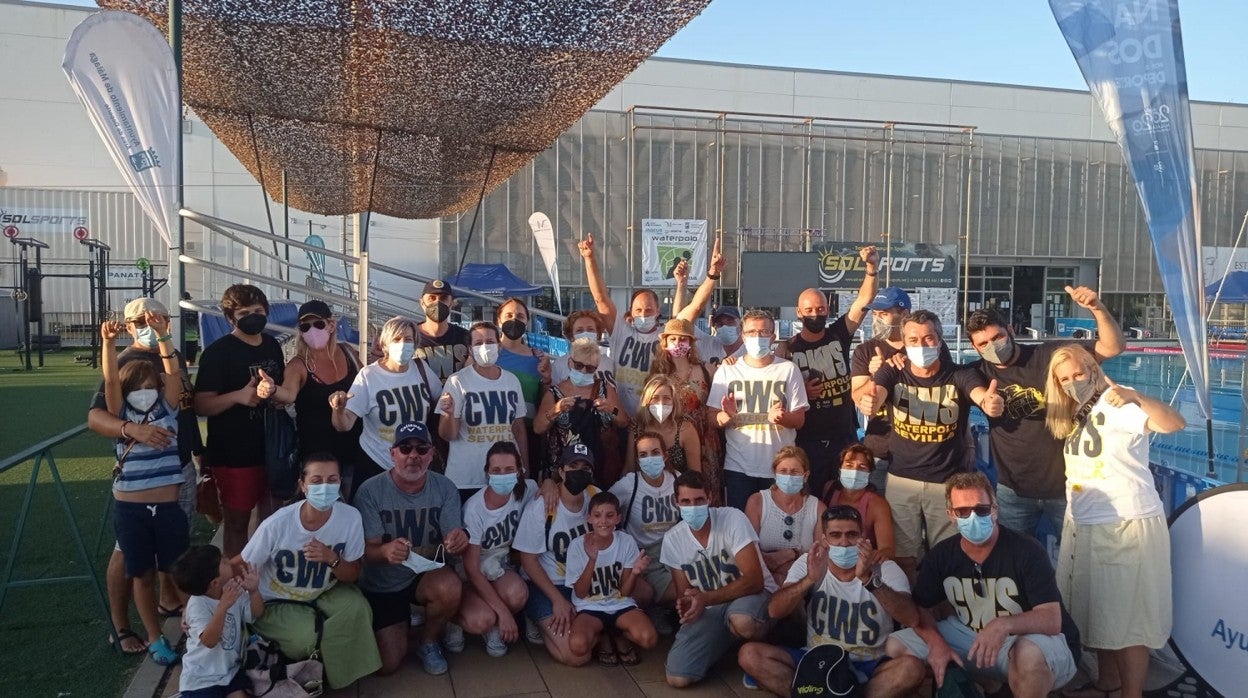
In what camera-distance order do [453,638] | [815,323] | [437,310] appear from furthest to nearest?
1. [815,323]
2. [437,310]
3. [453,638]

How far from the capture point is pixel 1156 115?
4105 mm

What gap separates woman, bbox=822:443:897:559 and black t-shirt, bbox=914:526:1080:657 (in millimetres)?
537

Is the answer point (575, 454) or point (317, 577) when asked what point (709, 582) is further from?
point (317, 577)

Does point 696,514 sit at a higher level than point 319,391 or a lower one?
lower

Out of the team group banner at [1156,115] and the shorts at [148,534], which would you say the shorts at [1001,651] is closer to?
the team group banner at [1156,115]

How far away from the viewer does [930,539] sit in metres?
4.62

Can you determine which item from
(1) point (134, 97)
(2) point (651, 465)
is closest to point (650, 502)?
(2) point (651, 465)

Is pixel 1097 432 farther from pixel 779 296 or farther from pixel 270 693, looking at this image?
pixel 779 296

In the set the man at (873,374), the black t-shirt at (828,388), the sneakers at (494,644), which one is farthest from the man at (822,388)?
the sneakers at (494,644)

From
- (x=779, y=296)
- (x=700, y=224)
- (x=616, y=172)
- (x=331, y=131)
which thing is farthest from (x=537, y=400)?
(x=616, y=172)

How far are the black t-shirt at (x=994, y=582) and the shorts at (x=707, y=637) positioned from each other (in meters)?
0.80

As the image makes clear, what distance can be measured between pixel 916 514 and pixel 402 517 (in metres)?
2.80

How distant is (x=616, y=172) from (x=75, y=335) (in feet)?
63.6

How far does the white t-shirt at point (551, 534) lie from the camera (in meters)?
4.68
